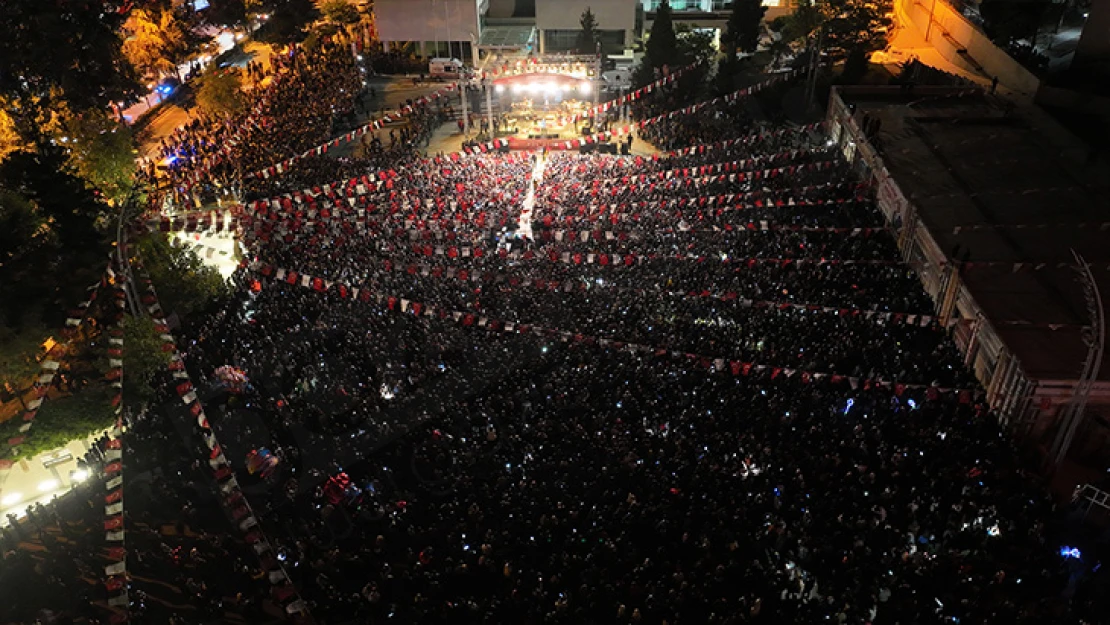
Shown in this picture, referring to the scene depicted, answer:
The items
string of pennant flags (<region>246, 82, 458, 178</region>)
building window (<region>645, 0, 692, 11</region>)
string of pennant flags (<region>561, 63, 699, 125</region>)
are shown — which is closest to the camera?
string of pennant flags (<region>246, 82, 458, 178</region>)

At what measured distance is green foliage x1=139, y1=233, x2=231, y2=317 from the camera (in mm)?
20062

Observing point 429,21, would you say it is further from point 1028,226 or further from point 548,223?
point 1028,226

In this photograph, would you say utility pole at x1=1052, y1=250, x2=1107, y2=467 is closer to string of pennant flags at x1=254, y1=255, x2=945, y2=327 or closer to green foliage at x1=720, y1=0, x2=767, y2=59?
string of pennant flags at x1=254, y1=255, x2=945, y2=327

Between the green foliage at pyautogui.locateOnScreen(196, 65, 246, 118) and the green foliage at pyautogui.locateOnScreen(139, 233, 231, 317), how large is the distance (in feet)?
46.2

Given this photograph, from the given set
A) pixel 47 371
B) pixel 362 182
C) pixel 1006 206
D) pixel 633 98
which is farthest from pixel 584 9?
pixel 47 371

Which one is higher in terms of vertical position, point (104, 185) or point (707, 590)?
point (104, 185)

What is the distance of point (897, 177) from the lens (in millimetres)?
24234

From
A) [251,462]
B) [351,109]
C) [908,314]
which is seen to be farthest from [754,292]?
[351,109]

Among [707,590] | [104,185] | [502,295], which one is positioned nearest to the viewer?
[707,590]

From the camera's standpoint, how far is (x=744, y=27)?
41406mm

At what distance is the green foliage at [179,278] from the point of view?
2006cm

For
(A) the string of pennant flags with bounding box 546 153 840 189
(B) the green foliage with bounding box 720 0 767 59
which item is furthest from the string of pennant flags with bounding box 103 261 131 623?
(B) the green foliage with bounding box 720 0 767 59

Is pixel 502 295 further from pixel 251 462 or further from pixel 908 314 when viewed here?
pixel 908 314

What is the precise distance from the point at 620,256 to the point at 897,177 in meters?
9.94
